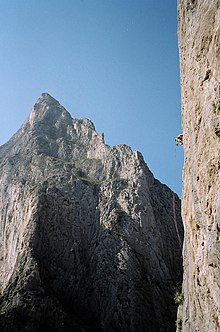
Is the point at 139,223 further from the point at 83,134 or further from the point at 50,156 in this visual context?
the point at 83,134

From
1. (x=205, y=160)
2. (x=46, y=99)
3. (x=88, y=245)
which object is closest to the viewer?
(x=205, y=160)

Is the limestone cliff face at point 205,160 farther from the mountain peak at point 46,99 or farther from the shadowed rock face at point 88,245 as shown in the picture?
the mountain peak at point 46,99

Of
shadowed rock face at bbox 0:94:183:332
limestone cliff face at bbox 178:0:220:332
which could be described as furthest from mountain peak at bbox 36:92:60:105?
limestone cliff face at bbox 178:0:220:332

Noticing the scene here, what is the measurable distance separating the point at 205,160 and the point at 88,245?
137 feet

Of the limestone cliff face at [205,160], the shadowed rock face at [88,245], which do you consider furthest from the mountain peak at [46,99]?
the limestone cliff face at [205,160]

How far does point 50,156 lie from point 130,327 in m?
38.9

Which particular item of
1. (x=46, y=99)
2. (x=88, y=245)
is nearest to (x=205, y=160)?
(x=88, y=245)

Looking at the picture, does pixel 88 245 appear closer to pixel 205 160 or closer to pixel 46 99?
pixel 205 160

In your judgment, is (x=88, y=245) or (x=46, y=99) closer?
(x=88, y=245)

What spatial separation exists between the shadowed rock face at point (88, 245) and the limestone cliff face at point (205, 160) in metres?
30.4

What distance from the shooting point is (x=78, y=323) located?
38.5 meters

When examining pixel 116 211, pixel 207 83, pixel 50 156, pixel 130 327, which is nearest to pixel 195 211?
pixel 207 83

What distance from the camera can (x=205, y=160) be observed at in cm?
938

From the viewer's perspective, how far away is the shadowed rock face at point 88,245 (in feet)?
129
